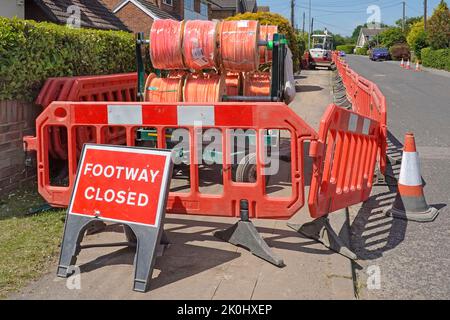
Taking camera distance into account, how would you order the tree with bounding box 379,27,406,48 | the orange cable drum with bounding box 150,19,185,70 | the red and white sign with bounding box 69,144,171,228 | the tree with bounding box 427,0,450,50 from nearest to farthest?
the red and white sign with bounding box 69,144,171,228 → the orange cable drum with bounding box 150,19,185,70 → the tree with bounding box 427,0,450,50 → the tree with bounding box 379,27,406,48

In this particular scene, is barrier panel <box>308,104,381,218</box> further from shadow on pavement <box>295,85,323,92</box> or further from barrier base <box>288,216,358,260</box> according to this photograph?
shadow on pavement <box>295,85,323,92</box>

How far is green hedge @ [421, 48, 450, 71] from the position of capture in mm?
36312

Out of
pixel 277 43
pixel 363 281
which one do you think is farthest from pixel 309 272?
pixel 277 43

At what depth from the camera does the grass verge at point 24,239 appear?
3826mm

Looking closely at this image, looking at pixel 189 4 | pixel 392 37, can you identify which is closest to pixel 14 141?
pixel 189 4

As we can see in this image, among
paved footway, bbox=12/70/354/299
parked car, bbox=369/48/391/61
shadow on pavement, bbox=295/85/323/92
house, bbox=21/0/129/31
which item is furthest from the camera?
parked car, bbox=369/48/391/61

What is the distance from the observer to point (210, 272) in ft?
12.9

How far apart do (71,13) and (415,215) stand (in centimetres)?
1482

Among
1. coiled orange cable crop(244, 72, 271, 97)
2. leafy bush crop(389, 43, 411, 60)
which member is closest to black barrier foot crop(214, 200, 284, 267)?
coiled orange cable crop(244, 72, 271, 97)

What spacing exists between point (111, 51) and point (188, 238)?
5.18 m

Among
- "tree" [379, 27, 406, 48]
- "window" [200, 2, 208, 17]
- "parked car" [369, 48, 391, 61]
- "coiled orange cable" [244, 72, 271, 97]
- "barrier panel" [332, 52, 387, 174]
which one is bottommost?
"barrier panel" [332, 52, 387, 174]

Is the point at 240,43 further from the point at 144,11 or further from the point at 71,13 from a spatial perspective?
the point at 144,11

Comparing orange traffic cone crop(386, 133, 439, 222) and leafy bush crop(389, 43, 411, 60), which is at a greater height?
leafy bush crop(389, 43, 411, 60)

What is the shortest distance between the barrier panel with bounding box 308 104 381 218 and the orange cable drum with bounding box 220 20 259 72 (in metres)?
1.71
